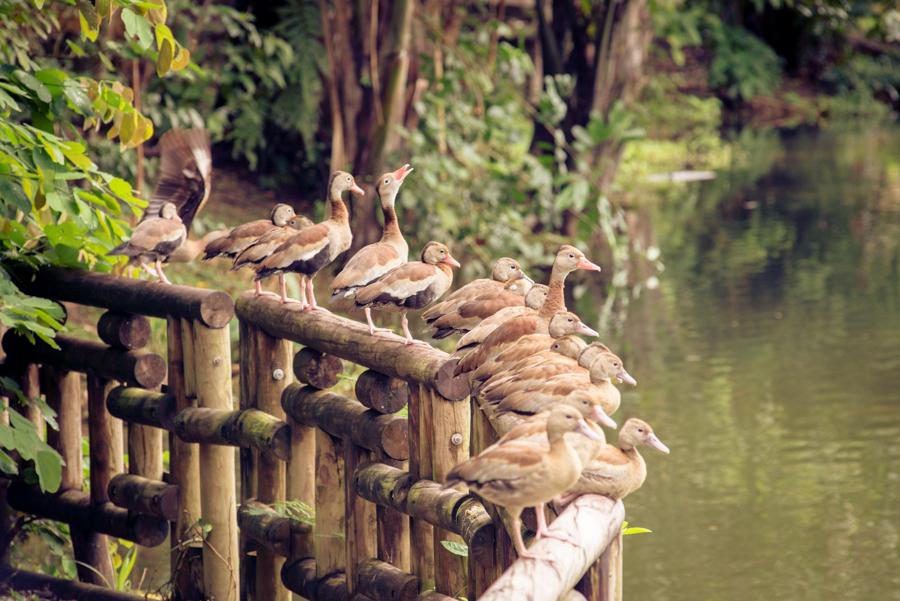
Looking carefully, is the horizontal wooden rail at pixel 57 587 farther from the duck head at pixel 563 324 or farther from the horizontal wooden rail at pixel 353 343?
the duck head at pixel 563 324

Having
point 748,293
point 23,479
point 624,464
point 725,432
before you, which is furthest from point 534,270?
point 624,464

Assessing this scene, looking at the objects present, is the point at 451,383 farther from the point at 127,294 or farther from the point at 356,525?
the point at 127,294

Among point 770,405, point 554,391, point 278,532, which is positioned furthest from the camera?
point 770,405

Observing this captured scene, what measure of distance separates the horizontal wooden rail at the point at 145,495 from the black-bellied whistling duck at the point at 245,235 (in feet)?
3.11

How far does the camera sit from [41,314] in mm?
5117

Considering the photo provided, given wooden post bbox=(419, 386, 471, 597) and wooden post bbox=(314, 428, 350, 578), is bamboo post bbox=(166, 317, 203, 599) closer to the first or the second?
wooden post bbox=(314, 428, 350, 578)

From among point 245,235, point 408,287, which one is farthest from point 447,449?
point 245,235

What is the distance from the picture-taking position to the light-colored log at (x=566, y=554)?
3.10 metres

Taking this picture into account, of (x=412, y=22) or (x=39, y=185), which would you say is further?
(x=412, y=22)

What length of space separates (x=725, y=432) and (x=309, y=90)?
5.96m

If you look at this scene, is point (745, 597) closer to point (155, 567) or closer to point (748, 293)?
point (155, 567)

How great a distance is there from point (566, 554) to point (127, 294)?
3.10 m

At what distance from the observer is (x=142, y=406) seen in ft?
19.5

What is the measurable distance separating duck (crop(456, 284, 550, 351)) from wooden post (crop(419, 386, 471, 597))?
0.18m
